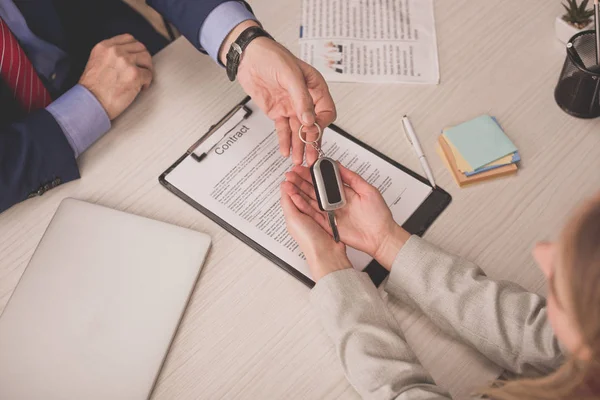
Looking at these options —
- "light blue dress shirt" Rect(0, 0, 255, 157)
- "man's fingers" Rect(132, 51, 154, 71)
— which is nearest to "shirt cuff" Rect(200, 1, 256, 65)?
"light blue dress shirt" Rect(0, 0, 255, 157)

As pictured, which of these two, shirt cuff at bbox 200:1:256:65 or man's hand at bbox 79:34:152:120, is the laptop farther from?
shirt cuff at bbox 200:1:256:65

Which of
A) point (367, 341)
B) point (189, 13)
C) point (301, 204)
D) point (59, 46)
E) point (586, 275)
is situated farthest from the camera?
point (59, 46)

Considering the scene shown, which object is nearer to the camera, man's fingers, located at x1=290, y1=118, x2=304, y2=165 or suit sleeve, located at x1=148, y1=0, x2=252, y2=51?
man's fingers, located at x1=290, y1=118, x2=304, y2=165

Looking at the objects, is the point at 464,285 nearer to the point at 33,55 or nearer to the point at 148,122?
the point at 148,122

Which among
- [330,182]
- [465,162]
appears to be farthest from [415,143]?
[330,182]

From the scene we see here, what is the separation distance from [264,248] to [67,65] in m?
0.69

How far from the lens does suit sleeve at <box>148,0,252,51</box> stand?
1.06m

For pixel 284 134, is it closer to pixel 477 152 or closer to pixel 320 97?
pixel 320 97

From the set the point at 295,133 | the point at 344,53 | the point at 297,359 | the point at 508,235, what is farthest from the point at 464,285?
the point at 344,53

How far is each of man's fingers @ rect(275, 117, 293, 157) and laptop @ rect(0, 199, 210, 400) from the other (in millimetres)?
209

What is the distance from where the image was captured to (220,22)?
3.46 ft

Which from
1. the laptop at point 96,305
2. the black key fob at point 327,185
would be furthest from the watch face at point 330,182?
the laptop at point 96,305

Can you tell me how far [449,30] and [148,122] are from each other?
66 cm

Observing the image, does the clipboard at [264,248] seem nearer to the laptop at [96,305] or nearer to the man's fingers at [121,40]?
the laptop at [96,305]
